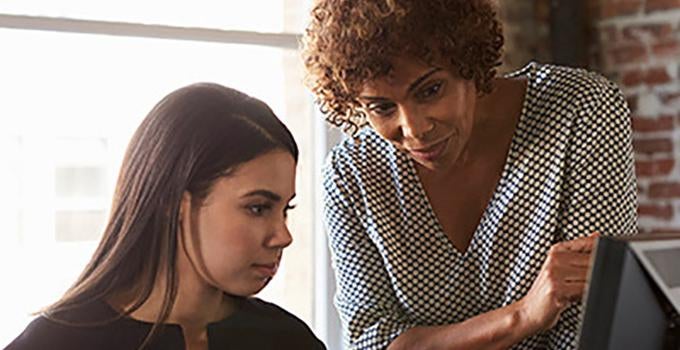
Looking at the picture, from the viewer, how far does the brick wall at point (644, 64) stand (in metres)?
2.88

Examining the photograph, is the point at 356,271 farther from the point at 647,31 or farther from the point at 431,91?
the point at 647,31

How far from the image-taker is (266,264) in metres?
1.44

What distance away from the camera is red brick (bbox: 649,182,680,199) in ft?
9.48

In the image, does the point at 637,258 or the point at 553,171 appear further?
the point at 553,171

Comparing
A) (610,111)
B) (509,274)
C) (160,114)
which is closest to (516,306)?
(509,274)

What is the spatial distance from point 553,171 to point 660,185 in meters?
1.37

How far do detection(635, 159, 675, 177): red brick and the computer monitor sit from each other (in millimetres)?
2207

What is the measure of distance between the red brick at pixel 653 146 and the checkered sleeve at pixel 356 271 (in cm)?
141

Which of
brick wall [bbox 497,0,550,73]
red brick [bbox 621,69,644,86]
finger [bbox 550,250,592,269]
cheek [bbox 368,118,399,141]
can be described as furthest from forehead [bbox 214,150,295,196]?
red brick [bbox 621,69,644,86]

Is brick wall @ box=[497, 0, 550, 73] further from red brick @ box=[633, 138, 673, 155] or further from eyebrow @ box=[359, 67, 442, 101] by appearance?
eyebrow @ box=[359, 67, 442, 101]

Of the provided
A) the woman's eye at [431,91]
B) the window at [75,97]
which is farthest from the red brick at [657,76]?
the woman's eye at [431,91]

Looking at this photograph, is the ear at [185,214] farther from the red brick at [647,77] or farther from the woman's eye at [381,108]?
the red brick at [647,77]

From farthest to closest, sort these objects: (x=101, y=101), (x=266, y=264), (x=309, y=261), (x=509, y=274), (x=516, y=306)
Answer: (x=309, y=261) → (x=101, y=101) → (x=509, y=274) → (x=516, y=306) → (x=266, y=264)

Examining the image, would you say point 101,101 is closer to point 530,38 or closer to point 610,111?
point 610,111
